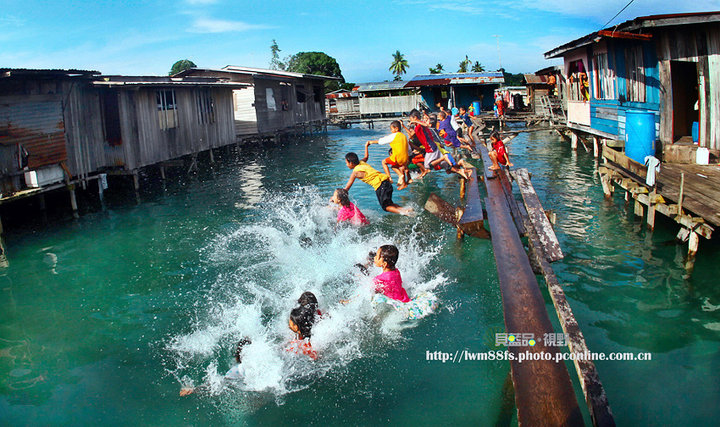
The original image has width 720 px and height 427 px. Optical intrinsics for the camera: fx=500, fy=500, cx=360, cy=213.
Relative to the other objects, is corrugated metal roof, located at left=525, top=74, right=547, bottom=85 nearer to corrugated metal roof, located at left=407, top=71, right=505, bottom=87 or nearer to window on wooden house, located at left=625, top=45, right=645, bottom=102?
corrugated metal roof, located at left=407, top=71, right=505, bottom=87

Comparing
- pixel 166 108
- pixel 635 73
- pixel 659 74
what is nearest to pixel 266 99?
pixel 166 108

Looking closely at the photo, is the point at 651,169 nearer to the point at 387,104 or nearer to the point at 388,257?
the point at 388,257

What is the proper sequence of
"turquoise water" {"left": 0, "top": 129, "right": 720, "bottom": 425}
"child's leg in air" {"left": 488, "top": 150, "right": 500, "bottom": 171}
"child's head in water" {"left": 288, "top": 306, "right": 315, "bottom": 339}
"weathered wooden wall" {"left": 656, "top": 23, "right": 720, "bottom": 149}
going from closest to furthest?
"turquoise water" {"left": 0, "top": 129, "right": 720, "bottom": 425}, "child's head in water" {"left": 288, "top": 306, "right": 315, "bottom": 339}, "weathered wooden wall" {"left": 656, "top": 23, "right": 720, "bottom": 149}, "child's leg in air" {"left": 488, "top": 150, "right": 500, "bottom": 171}

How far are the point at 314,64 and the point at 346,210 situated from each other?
243 ft


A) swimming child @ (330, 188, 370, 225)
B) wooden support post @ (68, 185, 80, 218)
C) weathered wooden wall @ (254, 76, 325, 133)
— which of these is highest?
weathered wooden wall @ (254, 76, 325, 133)

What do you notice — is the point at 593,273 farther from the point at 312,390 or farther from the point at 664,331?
the point at 312,390

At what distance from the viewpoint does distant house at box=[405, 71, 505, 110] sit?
1521 inches

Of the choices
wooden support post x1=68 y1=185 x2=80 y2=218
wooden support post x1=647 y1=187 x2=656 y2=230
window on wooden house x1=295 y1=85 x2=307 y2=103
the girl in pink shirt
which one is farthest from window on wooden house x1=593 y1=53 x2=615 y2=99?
window on wooden house x1=295 y1=85 x2=307 y2=103

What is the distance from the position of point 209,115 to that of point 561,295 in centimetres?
2049

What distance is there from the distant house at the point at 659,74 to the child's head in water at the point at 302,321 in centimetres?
1004

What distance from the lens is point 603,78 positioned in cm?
1645

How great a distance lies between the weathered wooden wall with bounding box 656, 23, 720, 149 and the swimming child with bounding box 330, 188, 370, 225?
25.8 feet

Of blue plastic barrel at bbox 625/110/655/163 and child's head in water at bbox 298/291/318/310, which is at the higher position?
blue plastic barrel at bbox 625/110/655/163

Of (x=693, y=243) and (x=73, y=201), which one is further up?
(x=73, y=201)
